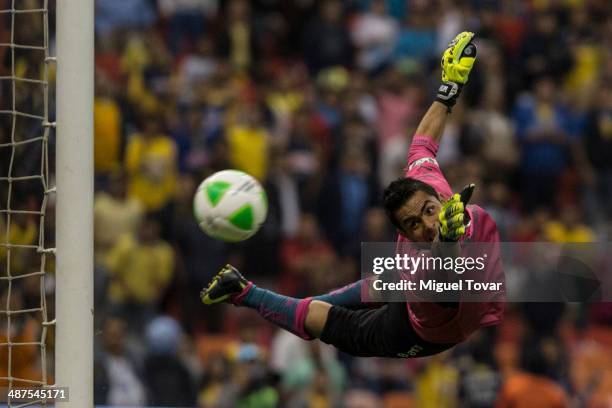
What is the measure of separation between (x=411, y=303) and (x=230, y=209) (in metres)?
1.22

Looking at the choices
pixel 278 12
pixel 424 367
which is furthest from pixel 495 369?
pixel 278 12

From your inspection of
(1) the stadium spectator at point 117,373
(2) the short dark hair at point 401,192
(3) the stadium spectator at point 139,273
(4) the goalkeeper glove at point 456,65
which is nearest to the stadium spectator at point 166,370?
(1) the stadium spectator at point 117,373

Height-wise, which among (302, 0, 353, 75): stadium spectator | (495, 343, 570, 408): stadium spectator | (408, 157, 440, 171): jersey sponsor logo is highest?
(302, 0, 353, 75): stadium spectator

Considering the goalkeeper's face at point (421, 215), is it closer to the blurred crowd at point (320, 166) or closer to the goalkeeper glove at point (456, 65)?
the goalkeeper glove at point (456, 65)

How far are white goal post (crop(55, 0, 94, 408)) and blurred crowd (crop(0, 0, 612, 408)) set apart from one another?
392cm

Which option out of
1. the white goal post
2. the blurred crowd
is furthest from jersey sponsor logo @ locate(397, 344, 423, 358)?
the blurred crowd

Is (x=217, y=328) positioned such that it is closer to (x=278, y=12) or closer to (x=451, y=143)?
(x=451, y=143)

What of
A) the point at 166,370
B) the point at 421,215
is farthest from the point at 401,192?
the point at 166,370

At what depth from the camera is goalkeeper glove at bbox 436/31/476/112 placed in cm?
791

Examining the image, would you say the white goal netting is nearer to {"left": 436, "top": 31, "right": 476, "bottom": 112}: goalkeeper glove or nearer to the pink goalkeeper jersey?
the pink goalkeeper jersey

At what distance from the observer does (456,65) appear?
7.92 metres

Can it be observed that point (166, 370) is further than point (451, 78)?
Yes

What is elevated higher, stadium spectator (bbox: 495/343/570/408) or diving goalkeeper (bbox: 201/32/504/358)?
diving goalkeeper (bbox: 201/32/504/358)

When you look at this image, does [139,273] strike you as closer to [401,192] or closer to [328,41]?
[328,41]
